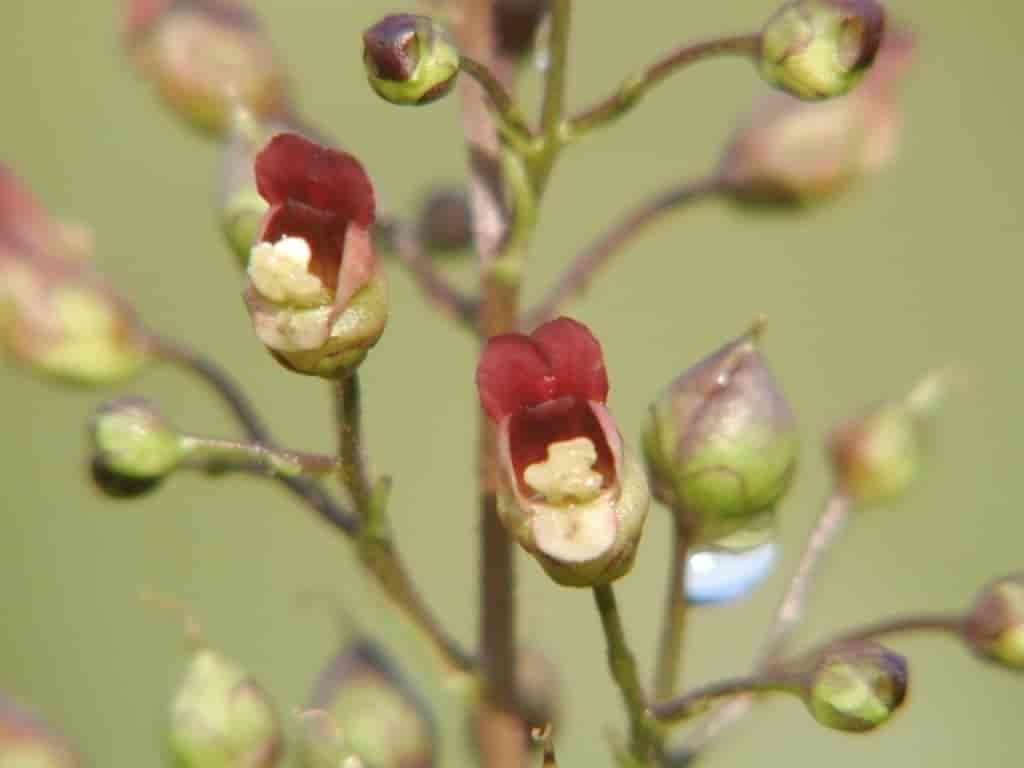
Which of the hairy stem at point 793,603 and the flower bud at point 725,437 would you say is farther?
the hairy stem at point 793,603

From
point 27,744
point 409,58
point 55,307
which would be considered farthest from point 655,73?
point 27,744

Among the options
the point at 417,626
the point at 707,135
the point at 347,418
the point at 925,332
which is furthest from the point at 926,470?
the point at 707,135

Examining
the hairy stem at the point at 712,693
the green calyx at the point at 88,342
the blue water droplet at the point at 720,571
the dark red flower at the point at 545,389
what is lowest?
the hairy stem at the point at 712,693

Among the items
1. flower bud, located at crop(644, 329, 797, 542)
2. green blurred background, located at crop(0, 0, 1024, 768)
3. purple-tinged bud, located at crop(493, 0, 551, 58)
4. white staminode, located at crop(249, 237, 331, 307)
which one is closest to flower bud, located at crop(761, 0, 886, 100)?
flower bud, located at crop(644, 329, 797, 542)

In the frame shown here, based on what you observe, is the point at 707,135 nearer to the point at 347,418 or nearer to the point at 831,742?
the point at 831,742

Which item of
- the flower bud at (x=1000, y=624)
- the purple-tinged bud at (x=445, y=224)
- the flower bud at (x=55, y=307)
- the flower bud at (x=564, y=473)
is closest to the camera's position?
the flower bud at (x=564, y=473)

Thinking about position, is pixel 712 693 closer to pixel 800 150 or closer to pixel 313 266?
pixel 313 266

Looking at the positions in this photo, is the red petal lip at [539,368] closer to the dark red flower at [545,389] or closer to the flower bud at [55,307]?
the dark red flower at [545,389]

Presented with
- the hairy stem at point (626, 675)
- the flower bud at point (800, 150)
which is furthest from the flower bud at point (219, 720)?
the flower bud at point (800, 150)
